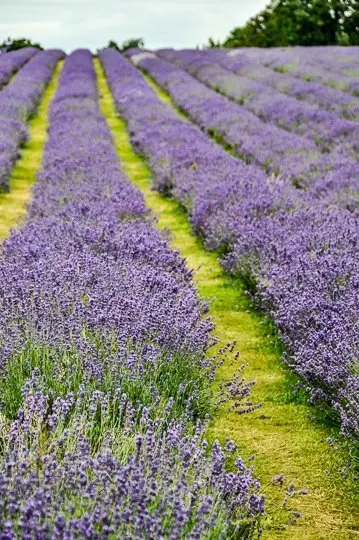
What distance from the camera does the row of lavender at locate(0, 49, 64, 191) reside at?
10331 mm

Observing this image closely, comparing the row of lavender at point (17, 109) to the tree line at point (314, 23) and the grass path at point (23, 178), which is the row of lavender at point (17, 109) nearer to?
the grass path at point (23, 178)

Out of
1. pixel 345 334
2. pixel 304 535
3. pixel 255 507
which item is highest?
pixel 345 334

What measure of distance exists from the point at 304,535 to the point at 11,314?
5.65 ft

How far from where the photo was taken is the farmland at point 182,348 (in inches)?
85.9

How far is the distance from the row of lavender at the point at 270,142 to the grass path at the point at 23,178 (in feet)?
10.5

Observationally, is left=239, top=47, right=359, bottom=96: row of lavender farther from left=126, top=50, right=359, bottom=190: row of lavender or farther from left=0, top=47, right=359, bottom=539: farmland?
left=0, top=47, right=359, bottom=539: farmland

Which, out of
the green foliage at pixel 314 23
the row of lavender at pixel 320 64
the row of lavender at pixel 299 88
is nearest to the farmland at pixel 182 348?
the row of lavender at pixel 299 88

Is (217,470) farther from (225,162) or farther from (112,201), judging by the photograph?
(225,162)

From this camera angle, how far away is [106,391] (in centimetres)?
318

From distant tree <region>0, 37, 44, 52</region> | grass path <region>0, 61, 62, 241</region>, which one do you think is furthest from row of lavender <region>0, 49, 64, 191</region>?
distant tree <region>0, 37, 44, 52</region>

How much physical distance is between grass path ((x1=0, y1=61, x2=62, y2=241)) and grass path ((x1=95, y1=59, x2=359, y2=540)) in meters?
2.70

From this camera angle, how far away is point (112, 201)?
6.95m

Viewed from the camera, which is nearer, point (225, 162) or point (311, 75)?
point (225, 162)

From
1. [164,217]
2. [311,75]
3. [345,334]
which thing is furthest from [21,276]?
[311,75]
